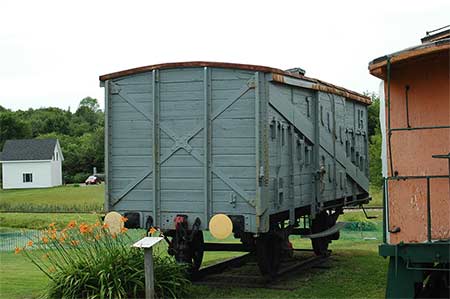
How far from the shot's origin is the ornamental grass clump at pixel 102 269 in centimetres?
961

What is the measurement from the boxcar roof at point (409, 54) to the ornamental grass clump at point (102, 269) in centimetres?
428

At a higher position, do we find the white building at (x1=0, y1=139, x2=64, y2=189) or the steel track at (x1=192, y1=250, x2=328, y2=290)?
the white building at (x1=0, y1=139, x2=64, y2=189)

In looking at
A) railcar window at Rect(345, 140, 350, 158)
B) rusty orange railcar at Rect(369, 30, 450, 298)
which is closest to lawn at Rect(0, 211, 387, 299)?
railcar window at Rect(345, 140, 350, 158)

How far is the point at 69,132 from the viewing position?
94188 mm

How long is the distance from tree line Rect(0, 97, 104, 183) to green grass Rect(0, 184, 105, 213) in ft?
46.9

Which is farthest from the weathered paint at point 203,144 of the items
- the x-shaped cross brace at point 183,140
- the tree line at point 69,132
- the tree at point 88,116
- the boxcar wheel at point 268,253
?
the tree at point 88,116

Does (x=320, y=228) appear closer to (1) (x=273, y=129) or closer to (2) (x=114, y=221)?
(1) (x=273, y=129)

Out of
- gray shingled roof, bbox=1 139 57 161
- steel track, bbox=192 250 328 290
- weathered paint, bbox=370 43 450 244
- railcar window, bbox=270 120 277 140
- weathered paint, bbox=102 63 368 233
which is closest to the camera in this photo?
weathered paint, bbox=370 43 450 244

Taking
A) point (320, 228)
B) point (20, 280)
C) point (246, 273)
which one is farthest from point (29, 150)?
point (246, 273)

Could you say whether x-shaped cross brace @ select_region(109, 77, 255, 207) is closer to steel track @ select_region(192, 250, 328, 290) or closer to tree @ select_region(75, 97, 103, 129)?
steel track @ select_region(192, 250, 328, 290)

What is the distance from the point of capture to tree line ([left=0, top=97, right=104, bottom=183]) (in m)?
72.6

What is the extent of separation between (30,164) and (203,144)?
197 feet

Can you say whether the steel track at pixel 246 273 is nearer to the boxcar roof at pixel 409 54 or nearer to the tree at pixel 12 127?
the boxcar roof at pixel 409 54

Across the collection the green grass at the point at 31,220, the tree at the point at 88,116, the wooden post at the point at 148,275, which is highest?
the tree at the point at 88,116
